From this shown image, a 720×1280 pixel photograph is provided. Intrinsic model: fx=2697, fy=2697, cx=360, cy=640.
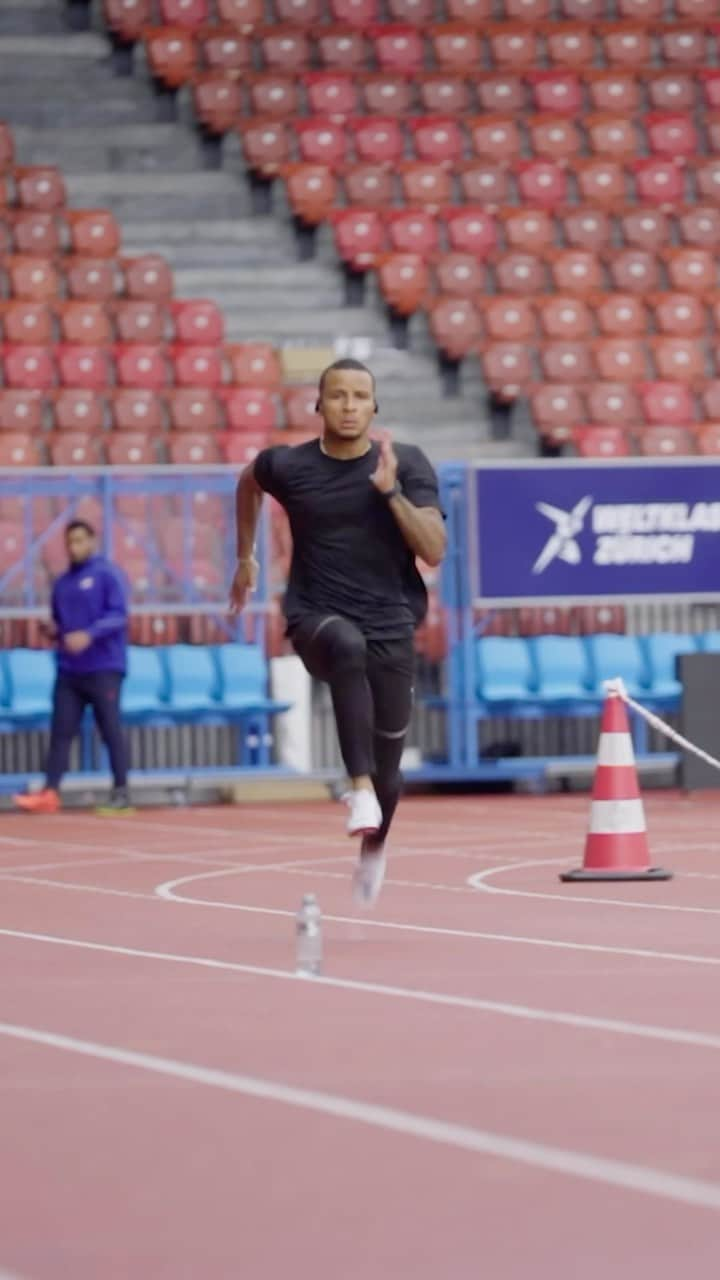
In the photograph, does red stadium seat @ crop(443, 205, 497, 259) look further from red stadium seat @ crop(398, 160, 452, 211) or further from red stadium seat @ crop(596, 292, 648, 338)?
red stadium seat @ crop(596, 292, 648, 338)

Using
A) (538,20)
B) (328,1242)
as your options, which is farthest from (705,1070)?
(538,20)

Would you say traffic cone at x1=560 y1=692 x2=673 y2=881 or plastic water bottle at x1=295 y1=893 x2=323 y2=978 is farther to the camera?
traffic cone at x1=560 y1=692 x2=673 y2=881

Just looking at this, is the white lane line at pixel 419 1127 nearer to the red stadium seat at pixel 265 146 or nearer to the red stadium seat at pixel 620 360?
the red stadium seat at pixel 620 360

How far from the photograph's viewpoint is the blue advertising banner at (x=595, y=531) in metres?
22.4

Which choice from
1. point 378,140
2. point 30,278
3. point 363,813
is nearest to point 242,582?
→ point 363,813

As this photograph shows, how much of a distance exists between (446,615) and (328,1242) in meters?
18.4

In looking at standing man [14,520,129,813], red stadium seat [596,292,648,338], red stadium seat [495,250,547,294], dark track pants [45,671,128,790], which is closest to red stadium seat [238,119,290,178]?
red stadium seat [495,250,547,294]

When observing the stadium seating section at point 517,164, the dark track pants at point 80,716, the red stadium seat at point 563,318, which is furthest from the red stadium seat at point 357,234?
the dark track pants at point 80,716

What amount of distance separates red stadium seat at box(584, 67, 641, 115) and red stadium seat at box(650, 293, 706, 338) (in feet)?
12.5

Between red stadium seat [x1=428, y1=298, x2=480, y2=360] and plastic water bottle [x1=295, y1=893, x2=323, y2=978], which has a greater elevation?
red stadium seat [x1=428, y1=298, x2=480, y2=360]

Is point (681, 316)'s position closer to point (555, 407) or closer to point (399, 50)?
point (555, 407)

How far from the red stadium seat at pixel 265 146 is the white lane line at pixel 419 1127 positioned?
71.9ft

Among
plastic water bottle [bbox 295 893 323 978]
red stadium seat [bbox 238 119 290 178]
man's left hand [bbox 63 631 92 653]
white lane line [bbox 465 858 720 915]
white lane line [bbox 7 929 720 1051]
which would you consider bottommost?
white lane line [bbox 465 858 720 915]

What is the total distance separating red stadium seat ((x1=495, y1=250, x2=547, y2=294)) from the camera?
91.4 feet
